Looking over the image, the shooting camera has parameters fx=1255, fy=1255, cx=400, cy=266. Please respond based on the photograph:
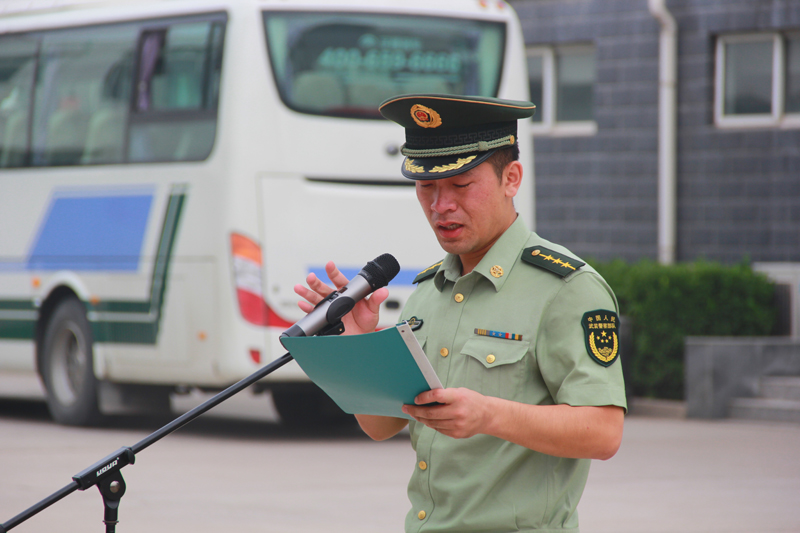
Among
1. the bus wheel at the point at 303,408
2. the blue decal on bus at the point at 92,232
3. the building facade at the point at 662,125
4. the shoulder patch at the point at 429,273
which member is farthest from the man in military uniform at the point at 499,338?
the building facade at the point at 662,125

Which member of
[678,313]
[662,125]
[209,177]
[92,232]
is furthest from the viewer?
[662,125]

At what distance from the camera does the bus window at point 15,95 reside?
1237 centimetres

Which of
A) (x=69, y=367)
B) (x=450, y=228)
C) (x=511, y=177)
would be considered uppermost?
(x=511, y=177)

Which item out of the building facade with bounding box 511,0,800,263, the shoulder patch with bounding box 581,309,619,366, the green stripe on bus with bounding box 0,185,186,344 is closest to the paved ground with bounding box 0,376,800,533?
the green stripe on bus with bounding box 0,185,186,344

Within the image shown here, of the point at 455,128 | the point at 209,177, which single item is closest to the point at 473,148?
the point at 455,128

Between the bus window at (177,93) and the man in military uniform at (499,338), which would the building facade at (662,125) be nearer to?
the bus window at (177,93)

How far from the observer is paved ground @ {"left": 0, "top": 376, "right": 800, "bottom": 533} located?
730cm

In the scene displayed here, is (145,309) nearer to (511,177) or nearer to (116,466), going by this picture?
(116,466)

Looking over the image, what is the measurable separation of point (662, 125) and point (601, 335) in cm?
1428

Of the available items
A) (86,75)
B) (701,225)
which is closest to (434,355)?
(86,75)

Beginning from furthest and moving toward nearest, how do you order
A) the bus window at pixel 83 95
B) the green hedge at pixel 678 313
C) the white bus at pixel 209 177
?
the green hedge at pixel 678 313
the bus window at pixel 83 95
the white bus at pixel 209 177

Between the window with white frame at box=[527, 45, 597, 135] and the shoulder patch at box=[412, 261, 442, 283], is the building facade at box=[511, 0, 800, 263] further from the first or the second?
the shoulder patch at box=[412, 261, 442, 283]

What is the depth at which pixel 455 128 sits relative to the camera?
280 centimetres

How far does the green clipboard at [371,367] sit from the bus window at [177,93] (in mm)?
8482
